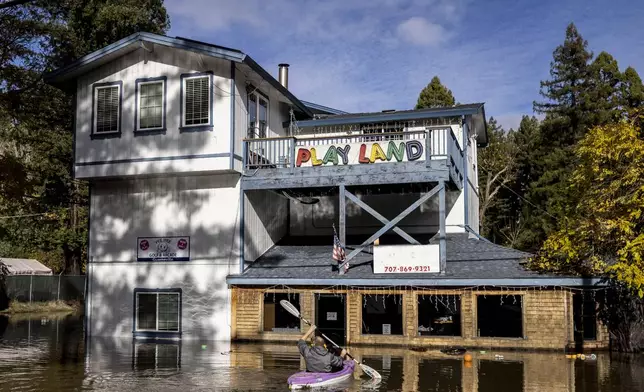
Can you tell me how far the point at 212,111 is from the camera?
2292 cm

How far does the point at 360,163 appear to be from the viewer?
2252 centimetres

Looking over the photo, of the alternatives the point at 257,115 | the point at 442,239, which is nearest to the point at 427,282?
the point at 442,239

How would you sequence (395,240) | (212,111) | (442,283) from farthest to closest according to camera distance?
(395,240) → (212,111) → (442,283)

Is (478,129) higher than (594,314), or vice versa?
(478,129)

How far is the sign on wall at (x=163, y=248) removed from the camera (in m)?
23.9

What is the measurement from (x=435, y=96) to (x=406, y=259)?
3414cm

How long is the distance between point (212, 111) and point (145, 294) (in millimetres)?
7008

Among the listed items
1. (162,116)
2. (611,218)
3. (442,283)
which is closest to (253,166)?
(162,116)

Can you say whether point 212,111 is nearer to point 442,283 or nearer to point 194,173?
point 194,173

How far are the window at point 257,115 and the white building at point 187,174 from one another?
70 millimetres

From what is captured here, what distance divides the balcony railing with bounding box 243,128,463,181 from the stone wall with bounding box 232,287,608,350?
14.3 ft

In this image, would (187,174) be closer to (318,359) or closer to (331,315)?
(331,315)

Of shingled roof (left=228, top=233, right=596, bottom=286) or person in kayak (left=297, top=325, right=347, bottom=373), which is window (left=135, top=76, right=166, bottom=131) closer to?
shingled roof (left=228, top=233, right=596, bottom=286)

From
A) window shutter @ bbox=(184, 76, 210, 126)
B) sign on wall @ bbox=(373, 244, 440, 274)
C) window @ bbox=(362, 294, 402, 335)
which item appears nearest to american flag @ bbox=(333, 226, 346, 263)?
sign on wall @ bbox=(373, 244, 440, 274)
